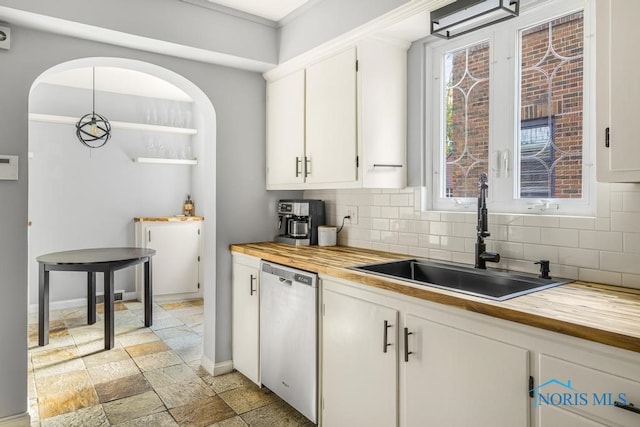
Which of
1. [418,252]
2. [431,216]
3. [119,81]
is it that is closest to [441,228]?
[431,216]

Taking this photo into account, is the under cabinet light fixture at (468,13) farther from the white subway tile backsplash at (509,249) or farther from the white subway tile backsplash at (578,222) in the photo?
the white subway tile backsplash at (509,249)

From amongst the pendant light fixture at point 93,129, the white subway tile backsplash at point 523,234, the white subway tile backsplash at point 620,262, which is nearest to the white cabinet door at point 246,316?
the white subway tile backsplash at point 523,234

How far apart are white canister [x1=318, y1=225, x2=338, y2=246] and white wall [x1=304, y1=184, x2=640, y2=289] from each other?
166 mm

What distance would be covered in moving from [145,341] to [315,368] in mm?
2229

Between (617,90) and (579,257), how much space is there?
783 mm

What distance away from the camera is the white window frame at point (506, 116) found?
194 centimetres

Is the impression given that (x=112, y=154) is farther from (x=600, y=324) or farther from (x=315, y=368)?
(x=600, y=324)

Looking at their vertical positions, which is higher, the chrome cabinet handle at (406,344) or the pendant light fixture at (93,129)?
the pendant light fixture at (93,129)

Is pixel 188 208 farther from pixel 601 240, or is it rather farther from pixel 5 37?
pixel 601 240

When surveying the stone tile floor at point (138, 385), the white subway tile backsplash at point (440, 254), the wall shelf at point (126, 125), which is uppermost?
the wall shelf at point (126, 125)

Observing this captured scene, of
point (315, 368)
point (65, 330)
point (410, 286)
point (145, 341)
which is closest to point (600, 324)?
point (410, 286)

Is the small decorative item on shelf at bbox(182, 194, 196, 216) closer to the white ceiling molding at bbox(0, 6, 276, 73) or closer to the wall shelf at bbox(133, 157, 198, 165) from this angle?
the wall shelf at bbox(133, 157, 198, 165)

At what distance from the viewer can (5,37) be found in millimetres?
2344

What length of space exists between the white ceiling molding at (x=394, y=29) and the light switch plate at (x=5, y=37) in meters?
1.69
